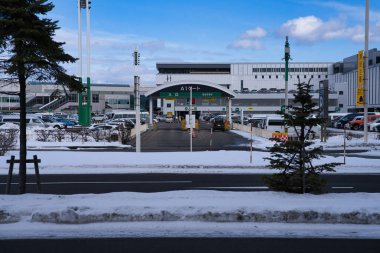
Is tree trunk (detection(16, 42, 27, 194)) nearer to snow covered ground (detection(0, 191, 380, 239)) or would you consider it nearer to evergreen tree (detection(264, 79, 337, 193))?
snow covered ground (detection(0, 191, 380, 239))

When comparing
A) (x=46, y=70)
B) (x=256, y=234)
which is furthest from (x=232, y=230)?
(x=46, y=70)

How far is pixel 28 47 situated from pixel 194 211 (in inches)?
200

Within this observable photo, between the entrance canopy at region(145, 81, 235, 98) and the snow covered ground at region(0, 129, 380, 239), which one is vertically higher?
the entrance canopy at region(145, 81, 235, 98)

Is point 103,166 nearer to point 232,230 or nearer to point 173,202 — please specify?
point 173,202

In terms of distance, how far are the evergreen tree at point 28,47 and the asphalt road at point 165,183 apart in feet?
10.6

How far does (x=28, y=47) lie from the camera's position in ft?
30.8

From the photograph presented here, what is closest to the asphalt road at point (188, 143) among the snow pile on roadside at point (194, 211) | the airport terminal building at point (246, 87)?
the snow pile on roadside at point (194, 211)

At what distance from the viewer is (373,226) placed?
25.0 ft

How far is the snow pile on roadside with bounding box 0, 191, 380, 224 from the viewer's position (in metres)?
7.77

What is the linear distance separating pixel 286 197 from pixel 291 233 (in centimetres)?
167
